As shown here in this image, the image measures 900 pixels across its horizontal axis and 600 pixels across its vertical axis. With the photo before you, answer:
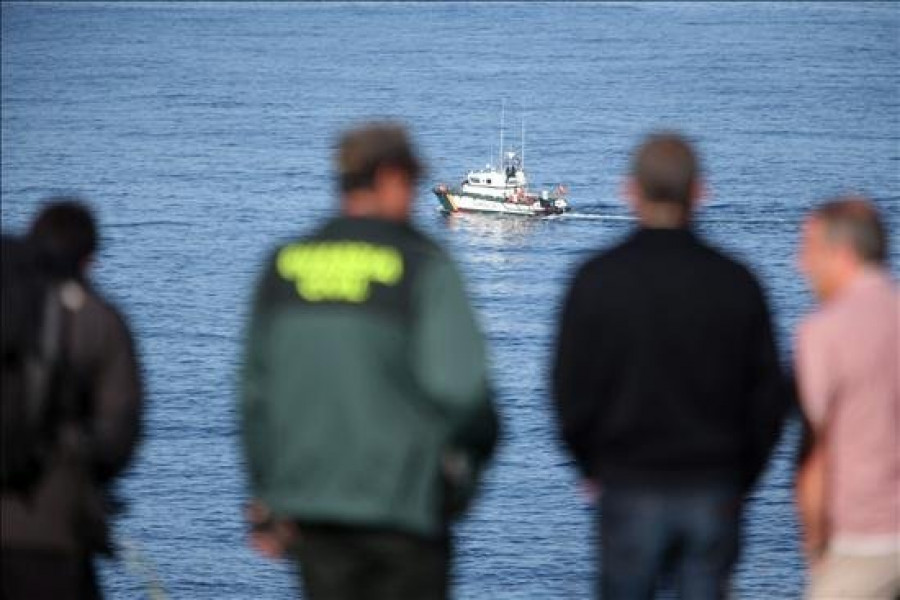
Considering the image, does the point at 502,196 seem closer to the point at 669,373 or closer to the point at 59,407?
the point at 59,407

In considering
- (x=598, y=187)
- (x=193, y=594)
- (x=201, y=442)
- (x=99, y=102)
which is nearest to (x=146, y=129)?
(x=99, y=102)

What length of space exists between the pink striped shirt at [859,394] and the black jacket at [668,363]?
130mm

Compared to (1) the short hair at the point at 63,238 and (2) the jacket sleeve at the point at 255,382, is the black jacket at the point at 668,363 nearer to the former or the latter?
(2) the jacket sleeve at the point at 255,382

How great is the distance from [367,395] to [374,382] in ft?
0.13

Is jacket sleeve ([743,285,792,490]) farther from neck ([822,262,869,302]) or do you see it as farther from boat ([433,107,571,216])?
boat ([433,107,571,216])

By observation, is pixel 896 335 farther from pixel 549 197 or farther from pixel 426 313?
pixel 549 197

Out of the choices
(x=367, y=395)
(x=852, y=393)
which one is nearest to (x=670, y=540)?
(x=852, y=393)

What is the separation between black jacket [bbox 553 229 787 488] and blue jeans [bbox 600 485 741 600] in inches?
2.2

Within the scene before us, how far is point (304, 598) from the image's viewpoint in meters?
6.07

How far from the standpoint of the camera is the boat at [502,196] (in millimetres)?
107062

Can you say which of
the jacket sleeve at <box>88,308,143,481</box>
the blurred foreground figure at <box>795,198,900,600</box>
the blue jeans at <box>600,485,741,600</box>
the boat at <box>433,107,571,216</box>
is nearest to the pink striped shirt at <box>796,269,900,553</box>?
the blurred foreground figure at <box>795,198,900,600</box>

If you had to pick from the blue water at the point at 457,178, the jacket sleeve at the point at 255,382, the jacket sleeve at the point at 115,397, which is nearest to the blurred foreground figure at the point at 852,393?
the jacket sleeve at the point at 255,382

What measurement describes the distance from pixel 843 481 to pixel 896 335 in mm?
444

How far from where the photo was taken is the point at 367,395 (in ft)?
18.6
